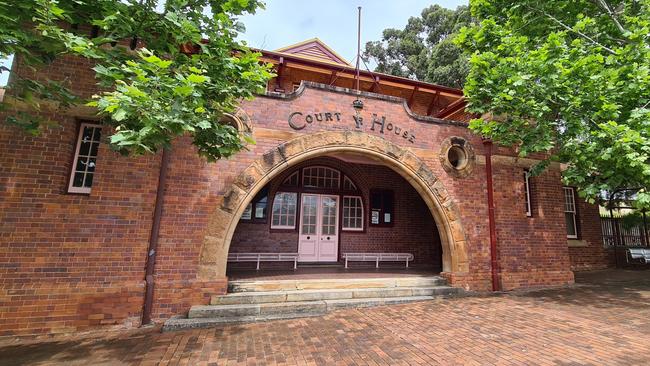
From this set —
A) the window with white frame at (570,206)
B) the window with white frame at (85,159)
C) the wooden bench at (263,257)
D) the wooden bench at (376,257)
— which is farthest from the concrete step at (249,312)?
the window with white frame at (570,206)

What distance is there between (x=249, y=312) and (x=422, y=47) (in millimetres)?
23420

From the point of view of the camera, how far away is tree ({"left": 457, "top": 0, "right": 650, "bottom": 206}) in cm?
505

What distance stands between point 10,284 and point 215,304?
3106 mm

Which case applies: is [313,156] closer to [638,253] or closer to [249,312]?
[249,312]

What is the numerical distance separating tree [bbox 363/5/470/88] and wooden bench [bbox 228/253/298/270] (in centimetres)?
1511

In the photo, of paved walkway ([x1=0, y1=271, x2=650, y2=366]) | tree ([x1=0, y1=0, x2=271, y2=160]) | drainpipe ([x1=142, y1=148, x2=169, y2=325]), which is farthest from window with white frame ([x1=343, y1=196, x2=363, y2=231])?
tree ([x1=0, y1=0, x2=271, y2=160])

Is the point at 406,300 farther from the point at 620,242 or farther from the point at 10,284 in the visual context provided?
the point at 620,242

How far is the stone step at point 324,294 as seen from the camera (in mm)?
5469

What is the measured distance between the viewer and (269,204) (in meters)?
9.16

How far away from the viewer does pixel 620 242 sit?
1262 cm

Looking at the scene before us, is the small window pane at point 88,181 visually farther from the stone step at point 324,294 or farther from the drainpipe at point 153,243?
the stone step at point 324,294

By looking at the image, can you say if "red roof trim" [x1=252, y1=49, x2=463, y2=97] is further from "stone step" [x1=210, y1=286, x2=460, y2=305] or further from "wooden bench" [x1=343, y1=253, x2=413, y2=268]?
"stone step" [x1=210, y1=286, x2=460, y2=305]

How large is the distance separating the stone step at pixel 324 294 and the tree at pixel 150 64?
291 cm

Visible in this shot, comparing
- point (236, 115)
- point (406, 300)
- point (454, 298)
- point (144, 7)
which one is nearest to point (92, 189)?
point (236, 115)
